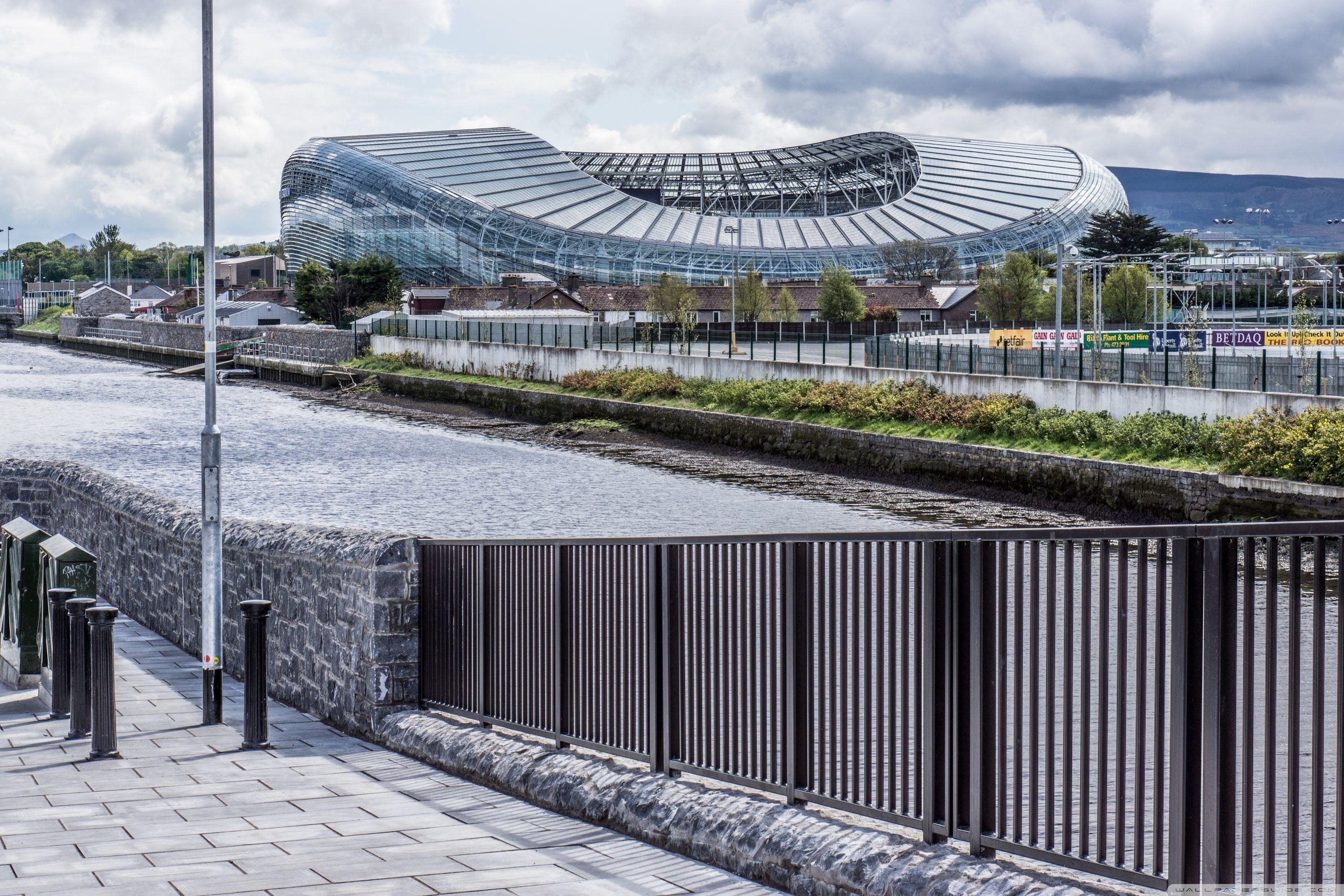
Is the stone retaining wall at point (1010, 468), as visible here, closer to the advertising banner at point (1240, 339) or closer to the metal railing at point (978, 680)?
the advertising banner at point (1240, 339)

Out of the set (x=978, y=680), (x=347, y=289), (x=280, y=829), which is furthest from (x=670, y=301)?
(x=978, y=680)

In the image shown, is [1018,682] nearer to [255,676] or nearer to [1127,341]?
[255,676]

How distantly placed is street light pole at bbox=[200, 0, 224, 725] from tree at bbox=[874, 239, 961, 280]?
117 m

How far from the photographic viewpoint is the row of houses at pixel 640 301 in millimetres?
95000

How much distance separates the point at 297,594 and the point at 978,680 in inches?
261

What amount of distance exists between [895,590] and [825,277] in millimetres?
88646

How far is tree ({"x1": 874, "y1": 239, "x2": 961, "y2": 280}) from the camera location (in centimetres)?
12750

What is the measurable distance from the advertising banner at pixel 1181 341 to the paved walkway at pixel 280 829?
3032 centimetres

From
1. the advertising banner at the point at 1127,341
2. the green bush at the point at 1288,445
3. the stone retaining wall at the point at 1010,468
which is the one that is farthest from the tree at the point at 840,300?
the green bush at the point at 1288,445

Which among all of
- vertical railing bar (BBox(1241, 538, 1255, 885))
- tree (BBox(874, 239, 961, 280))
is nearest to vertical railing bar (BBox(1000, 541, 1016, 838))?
vertical railing bar (BBox(1241, 538, 1255, 885))

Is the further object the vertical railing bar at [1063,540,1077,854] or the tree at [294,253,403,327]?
the tree at [294,253,403,327]

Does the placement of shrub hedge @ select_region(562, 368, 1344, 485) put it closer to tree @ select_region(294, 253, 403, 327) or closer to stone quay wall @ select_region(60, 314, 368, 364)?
stone quay wall @ select_region(60, 314, 368, 364)

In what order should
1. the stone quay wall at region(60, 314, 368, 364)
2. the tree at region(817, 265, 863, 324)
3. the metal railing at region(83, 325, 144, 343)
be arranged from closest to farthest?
the stone quay wall at region(60, 314, 368, 364) → the tree at region(817, 265, 863, 324) → the metal railing at region(83, 325, 144, 343)

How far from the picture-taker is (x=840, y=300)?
91.1 metres
